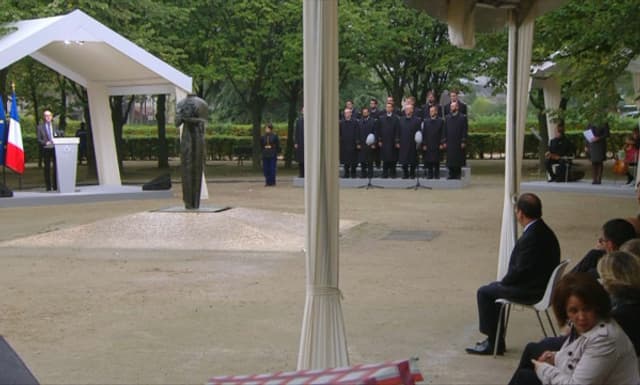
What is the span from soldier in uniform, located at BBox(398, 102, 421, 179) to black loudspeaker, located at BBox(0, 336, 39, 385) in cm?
1737

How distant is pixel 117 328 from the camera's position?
7.93m

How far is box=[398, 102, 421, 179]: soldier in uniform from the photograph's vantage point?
2323 cm

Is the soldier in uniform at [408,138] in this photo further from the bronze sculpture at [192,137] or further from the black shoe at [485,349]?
the black shoe at [485,349]

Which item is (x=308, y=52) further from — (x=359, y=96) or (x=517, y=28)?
(x=359, y=96)

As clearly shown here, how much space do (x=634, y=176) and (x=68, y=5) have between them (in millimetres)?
15258

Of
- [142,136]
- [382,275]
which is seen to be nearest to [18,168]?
[382,275]

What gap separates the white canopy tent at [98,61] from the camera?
776 inches

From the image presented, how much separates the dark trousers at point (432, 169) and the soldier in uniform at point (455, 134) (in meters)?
0.57

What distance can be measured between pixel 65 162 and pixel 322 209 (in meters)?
16.0

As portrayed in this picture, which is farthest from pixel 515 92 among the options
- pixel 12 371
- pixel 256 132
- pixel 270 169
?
pixel 256 132

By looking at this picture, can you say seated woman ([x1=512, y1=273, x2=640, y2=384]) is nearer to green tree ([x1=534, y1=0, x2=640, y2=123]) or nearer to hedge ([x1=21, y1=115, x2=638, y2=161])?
green tree ([x1=534, y1=0, x2=640, y2=123])

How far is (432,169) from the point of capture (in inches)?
930

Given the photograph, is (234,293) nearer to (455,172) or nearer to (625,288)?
(625,288)

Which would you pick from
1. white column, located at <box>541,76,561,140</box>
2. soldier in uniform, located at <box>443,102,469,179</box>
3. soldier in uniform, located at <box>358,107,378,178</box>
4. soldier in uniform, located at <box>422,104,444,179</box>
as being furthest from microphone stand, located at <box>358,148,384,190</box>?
white column, located at <box>541,76,561,140</box>
